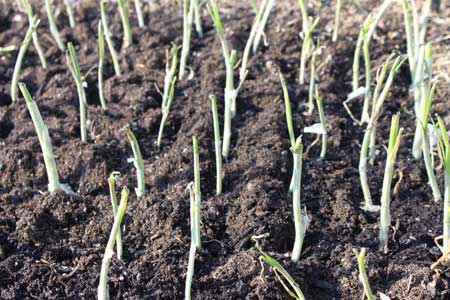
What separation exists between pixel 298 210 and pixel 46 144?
69 centimetres

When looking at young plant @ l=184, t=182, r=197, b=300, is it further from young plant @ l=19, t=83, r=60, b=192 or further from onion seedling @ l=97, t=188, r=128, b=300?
young plant @ l=19, t=83, r=60, b=192

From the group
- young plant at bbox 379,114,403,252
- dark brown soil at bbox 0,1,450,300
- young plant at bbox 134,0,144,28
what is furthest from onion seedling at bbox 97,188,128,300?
young plant at bbox 134,0,144,28

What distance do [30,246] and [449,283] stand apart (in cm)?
106

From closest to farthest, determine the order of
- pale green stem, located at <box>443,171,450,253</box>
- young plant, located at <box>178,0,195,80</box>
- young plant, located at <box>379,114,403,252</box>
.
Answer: young plant, located at <box>379,114,403,252</box>, pale green stem, located at <box>443,171,450,253</box>, young plant, located at <box>178,0,195,80</box>

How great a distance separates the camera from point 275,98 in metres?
2.28

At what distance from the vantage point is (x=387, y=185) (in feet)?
5.41

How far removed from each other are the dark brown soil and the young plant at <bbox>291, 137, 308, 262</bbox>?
4 centimetres

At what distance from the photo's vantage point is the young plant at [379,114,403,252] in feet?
5.00

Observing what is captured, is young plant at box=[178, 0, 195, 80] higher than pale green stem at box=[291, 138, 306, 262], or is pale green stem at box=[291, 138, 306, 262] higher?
young plant at box=[178, 0, 195, 80]

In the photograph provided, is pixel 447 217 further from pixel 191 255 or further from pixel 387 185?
pixel 191 255

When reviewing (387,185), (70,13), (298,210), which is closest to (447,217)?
(387,185)

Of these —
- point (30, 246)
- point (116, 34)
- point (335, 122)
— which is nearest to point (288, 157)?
point (335, 122)

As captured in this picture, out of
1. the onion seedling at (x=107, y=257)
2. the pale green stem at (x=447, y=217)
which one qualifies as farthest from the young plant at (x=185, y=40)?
the pale green stem at (x=447, y=217)

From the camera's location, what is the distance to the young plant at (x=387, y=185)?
152cm
